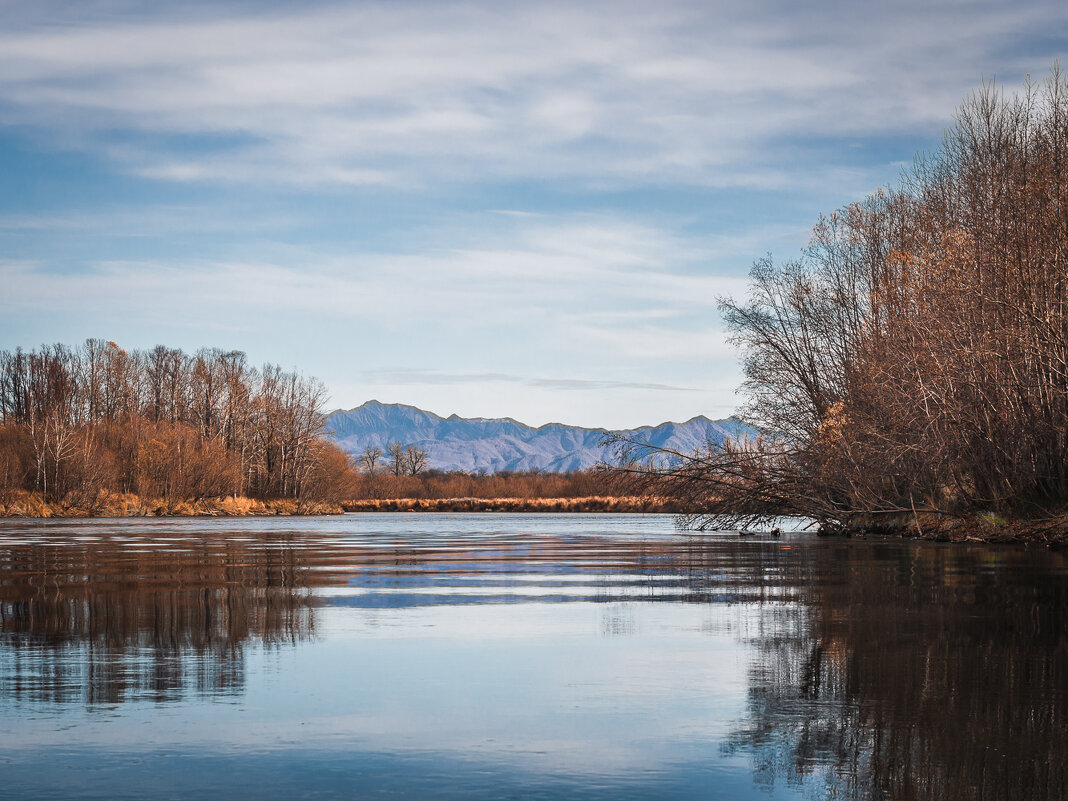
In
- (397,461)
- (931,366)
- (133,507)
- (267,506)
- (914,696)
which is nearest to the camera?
(914,696)

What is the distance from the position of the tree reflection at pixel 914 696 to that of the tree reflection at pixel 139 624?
397cm

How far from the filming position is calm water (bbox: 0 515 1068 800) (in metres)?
5.44

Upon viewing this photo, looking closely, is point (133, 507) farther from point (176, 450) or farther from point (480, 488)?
point (480, 488)

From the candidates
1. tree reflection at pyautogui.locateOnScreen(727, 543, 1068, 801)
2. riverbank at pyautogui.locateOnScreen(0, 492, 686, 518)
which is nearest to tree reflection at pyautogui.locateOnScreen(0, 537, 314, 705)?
tree reflection at pyautogui.locateOnScreen(727, 543, 1068, 801)

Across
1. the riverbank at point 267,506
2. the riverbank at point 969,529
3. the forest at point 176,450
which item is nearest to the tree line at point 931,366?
the riverbank at point 969,529

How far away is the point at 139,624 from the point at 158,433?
7795 cm

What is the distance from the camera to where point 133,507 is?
7675 cm

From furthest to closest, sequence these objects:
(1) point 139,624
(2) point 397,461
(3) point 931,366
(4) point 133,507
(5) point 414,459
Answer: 1. (5) point 414,459
2. (2) point 397,461
3. (4) point 133,507
4. (3) point 931,366
5. (1) point 139,624

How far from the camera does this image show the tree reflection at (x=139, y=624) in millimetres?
7953

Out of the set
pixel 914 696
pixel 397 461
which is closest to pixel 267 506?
pixel 914 696

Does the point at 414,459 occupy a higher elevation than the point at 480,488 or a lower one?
higher

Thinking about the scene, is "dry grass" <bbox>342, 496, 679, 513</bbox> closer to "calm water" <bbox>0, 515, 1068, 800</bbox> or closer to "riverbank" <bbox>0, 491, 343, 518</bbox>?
"riverbank" <bbox>0, 491, 343, 518</bbox>

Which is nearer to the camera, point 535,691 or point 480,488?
point 535,691

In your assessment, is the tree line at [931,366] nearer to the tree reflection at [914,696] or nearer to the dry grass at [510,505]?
the tree reflection at [914,696]
